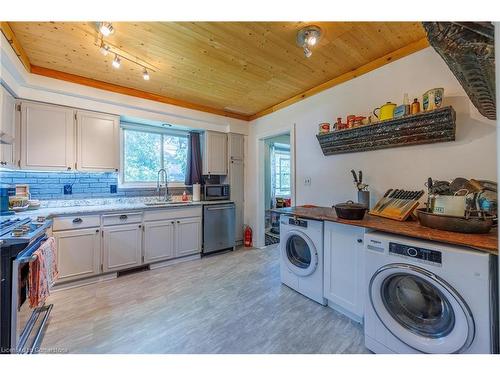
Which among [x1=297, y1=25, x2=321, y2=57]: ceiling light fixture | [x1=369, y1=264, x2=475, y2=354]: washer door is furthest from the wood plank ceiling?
[x1=369, y1=264, x2=475, y2=354]: washer door

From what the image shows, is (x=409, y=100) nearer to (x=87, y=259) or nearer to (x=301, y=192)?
(x=301, y=192)

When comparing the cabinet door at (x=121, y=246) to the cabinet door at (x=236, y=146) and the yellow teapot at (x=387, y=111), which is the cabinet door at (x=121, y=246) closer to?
the cabinet door at (x=236, y=146)

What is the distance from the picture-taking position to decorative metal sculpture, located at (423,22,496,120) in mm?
874

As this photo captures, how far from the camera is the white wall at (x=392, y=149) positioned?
5.62 feet

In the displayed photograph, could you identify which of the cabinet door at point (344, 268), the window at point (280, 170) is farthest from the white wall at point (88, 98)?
the cabinet door at point (344, 268)

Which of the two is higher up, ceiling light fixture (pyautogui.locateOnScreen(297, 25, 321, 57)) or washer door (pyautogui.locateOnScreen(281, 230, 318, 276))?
ceiling light fixture (pyautogui.locateOnScreen(297, 25, 321, 57))

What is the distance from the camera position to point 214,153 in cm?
389

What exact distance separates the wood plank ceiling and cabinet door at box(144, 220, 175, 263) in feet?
6.47

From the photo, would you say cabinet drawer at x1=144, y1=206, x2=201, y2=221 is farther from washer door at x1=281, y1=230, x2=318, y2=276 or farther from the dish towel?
washer door at x1=281, y1=230, x2=318, y2=276

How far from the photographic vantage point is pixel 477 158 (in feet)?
5.51

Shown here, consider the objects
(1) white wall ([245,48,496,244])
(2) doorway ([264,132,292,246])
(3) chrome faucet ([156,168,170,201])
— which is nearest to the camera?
(1) white wall ([245,48,496,244])

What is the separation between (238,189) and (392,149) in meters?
2.62

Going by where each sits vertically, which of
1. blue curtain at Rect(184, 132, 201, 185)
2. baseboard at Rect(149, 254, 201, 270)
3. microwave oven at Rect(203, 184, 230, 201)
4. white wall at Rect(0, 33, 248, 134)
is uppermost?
white wall at Rect(0, 33, 248, 134)
